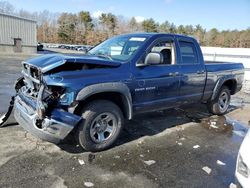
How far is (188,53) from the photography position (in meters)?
5.90

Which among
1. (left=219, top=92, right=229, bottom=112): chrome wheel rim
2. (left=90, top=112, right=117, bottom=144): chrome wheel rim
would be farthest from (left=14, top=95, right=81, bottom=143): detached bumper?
(left=219, top=92, right=229, bottom=112): chrome wheel rim

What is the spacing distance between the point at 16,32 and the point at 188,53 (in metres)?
34.1

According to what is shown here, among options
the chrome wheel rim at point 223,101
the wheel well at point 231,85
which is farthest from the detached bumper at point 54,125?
the wheel well at point 231,85

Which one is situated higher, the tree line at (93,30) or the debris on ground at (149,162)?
the tree line at (93,30)

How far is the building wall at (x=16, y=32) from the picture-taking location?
110 ft

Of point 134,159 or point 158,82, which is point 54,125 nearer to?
point 134,159

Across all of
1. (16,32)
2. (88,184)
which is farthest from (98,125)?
(16,32)

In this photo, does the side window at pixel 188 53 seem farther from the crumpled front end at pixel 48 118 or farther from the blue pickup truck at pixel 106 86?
the crumpled front end at pixel 48 118

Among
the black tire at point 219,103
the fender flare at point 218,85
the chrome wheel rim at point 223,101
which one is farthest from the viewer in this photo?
the chrome wheel rim at point 223,101

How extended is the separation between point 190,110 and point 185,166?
3722 millimetres

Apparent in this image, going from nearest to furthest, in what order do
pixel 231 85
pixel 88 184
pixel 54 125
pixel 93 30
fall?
pixel 88 184 → pixel 54 125 → pixel 231 85 → pixel 93 30

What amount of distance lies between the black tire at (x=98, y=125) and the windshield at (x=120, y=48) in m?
0.99

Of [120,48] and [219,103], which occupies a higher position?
[120,48]

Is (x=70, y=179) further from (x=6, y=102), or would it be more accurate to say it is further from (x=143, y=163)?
(x=6, y=102)
